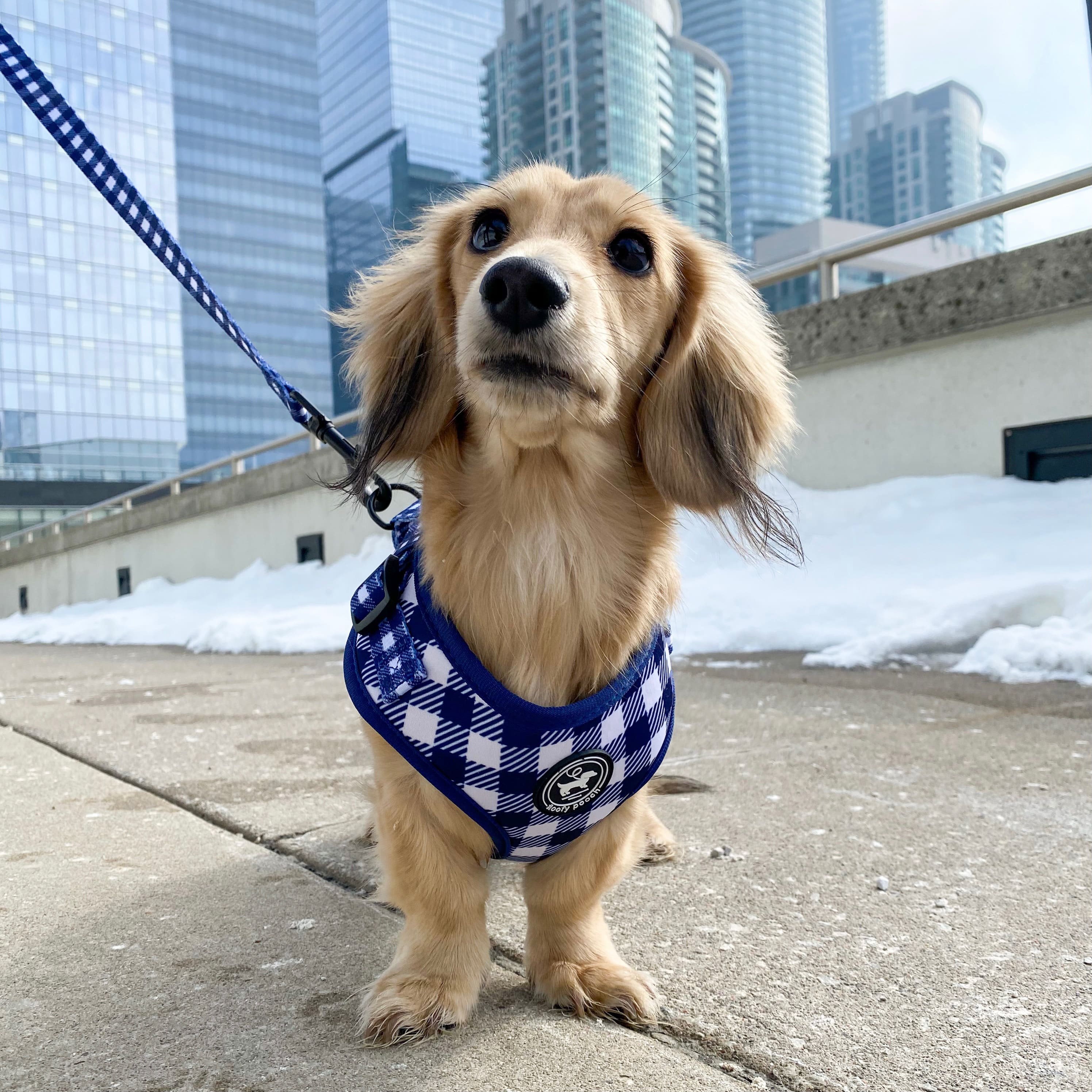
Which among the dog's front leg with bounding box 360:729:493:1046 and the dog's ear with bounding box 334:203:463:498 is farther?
the dog's ear with bounding box 334:203:463:498

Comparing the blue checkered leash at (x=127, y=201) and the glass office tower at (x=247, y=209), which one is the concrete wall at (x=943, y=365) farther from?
the glass office tower at (x=247, y=209)

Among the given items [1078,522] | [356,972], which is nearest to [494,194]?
[356,972]

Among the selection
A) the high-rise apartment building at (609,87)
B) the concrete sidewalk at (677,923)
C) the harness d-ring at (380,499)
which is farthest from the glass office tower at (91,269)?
the harness d-ring at (380,499)

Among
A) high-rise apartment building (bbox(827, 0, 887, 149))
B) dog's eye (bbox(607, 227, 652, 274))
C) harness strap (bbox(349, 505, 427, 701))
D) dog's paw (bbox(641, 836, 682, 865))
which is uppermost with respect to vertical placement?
high-rise apartment building (bbox(827, 0, 887, 149))

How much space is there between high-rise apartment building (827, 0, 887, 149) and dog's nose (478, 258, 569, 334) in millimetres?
221614

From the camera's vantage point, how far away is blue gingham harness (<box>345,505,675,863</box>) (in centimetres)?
143

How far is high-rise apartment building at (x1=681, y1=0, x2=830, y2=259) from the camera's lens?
128125 millimetres

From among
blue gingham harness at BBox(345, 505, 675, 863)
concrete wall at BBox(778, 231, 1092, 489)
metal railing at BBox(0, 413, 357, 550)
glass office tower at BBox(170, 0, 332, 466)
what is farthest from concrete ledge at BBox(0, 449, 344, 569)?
glass office tower at BBox(170, 0, 332, 466)

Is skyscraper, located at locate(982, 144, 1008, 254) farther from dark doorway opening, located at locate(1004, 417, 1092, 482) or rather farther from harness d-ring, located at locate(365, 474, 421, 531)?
harness d-ring, located at locate(365, 474, 421, 531)

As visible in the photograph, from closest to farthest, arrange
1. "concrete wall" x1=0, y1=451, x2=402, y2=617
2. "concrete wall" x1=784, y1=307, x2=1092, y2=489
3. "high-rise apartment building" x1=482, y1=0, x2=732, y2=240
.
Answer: "concrete wall" x1=784, y1=307, x2=1092, y2=489 < "concrete wall" x1=0, y1=451, x2=402, y2=617 < "high-rise apartment building" x1=482, y1=0, x2=732, y2=240

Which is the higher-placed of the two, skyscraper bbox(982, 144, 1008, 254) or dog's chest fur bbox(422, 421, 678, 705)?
skyscraper bbox(982, 144, 1008, 254)

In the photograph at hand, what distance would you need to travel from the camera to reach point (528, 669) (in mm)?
1528

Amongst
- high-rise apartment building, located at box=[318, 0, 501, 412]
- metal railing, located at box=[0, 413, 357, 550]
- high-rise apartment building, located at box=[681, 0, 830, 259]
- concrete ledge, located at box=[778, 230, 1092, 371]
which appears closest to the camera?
concrete ledge, located at box=[778, 230, 1092, 371]

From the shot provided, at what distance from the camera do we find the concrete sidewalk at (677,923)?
3.90ft
